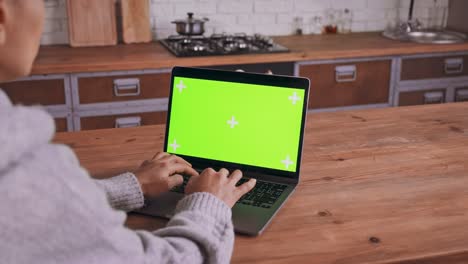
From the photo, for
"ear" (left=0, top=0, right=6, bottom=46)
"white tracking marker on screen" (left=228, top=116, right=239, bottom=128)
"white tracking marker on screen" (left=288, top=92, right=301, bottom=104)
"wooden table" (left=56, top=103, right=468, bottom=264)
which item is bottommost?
"wooden table" (left=56, top=103, right=468, bottom=264)

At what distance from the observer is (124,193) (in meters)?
1.26

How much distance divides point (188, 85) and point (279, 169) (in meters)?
0.32

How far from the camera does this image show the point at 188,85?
1523 millimetres

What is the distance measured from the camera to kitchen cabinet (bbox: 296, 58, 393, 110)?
3.20 metres

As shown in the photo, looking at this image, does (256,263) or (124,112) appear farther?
(124,112)

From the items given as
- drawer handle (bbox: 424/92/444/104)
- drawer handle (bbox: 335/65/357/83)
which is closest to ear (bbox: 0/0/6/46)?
drawer handle (bbox: 335/65/357/83)

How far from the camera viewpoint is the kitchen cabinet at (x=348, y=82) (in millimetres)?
3199

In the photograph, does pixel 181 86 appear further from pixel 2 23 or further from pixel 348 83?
pixel 348 83

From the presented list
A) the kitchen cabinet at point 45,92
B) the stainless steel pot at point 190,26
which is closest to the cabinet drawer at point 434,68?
the stainless steel pot at point 190,26

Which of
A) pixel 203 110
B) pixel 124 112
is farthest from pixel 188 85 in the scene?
pixel 124 112

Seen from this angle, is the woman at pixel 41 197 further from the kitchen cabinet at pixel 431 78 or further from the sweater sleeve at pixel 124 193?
the kitchen cabinet at pixel 431 78

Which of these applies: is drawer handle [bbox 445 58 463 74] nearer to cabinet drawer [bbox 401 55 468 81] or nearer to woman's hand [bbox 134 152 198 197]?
cabinet drawer [bbox 401 55 468 81]

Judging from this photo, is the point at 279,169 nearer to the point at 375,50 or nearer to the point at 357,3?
the point at 375,50

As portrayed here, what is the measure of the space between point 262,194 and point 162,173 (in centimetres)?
23
